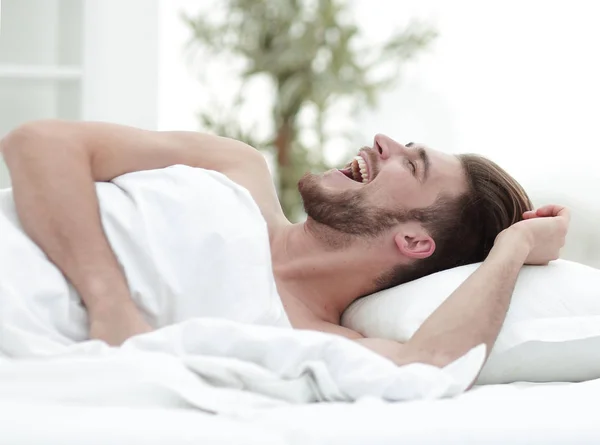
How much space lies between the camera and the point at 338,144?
13.4 ft

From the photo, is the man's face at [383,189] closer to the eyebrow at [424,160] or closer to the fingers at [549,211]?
the eyebrow at [424,160]

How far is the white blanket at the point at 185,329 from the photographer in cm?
109

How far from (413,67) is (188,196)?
2557mm

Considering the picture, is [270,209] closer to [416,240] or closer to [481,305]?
[416,240]

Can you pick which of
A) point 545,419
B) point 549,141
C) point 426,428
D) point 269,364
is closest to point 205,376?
point 269,364

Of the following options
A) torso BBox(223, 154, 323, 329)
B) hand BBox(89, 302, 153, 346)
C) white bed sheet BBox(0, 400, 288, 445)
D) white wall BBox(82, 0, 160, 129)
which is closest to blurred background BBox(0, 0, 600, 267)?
white wall BBox(82, 0, 160, 129)

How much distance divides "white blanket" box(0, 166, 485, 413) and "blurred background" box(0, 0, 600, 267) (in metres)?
1.78

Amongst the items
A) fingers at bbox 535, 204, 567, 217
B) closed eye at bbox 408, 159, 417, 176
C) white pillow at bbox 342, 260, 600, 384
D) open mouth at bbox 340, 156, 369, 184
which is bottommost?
white pillow at bbox 342, 260, 600, 384

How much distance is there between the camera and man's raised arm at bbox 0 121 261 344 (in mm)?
1451

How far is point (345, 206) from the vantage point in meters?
1.77

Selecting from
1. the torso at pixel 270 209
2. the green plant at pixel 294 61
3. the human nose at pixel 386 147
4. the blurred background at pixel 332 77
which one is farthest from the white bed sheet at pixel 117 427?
the green plant at pixel 294 61

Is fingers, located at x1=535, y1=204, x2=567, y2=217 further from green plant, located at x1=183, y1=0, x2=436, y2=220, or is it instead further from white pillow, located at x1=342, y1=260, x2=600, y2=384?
green plant, located at x1=183, y1=0, x2=436, y2=220

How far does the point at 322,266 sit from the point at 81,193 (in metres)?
0.51

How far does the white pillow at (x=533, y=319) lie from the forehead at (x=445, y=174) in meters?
0.18
